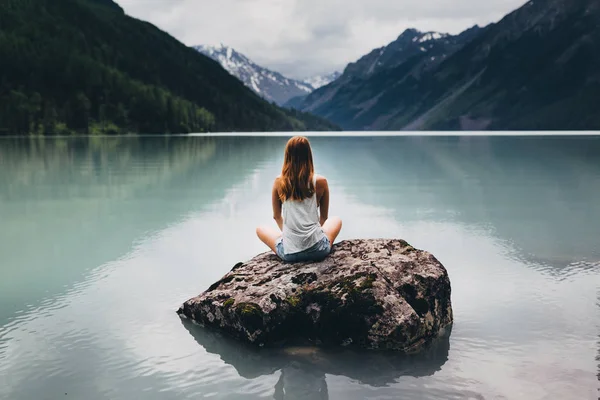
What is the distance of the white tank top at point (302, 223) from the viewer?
9.47 metres

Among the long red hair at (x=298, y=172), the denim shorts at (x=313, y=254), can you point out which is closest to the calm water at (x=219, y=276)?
→ the denim shorts at (x=313, y=254)

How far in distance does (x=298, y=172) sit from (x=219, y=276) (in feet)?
13.8

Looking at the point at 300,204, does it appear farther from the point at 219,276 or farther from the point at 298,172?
the point at 219,276

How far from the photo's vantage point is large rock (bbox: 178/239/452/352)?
8.58m

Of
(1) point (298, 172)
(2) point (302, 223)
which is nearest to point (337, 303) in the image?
(2) point (302, 223)

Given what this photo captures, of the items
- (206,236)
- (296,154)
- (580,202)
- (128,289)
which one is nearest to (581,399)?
(296,154)

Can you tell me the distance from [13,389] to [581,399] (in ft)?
22.3

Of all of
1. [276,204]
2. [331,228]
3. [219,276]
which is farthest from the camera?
[219,276]

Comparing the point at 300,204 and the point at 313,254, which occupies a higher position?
the point at 300,204

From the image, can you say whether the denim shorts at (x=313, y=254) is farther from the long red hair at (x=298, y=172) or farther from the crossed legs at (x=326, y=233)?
the long red hair at (x=298, y=172)

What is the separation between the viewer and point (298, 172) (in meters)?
9.29

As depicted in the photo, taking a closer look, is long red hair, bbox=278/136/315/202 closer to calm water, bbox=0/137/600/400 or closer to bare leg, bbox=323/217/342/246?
bare leg, bbox=323/217/342/246

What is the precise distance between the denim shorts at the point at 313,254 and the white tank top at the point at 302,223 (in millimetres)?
68

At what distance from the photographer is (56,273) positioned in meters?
12.9
